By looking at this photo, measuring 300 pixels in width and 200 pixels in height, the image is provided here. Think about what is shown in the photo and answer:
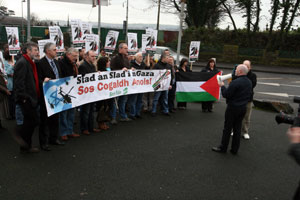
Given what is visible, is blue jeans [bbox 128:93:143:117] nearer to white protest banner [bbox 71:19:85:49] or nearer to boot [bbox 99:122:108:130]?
boot [bbox 99:122:108:130]

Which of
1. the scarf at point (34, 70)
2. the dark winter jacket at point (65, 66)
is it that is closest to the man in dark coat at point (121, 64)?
the dark winter jacket at point (65, 66)

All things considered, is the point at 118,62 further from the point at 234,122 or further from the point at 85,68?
the point at 234,122

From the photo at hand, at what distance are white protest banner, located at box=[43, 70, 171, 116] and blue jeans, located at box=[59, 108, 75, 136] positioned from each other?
17 cm

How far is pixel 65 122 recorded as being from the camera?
245 inches

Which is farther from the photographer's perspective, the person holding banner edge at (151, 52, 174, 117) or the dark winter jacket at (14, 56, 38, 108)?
the person holding banner edge at (151, 52, 174, 117)

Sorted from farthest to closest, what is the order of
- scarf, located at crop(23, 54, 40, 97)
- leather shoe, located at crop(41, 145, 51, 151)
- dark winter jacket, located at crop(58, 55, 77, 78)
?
dark winter jacket, located at crop(58, 55, 77, 78), leather shoe, located at crop(41, 145, 51, 151), scarf, located at crop(23, 54, 40, 97)

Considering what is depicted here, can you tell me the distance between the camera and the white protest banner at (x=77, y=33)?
26.4 feet

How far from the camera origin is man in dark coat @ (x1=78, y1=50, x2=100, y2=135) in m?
6.52

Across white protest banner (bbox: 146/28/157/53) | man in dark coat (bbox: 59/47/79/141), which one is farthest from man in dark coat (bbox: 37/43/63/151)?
white protest banner (bbox: 146/28/157/53)

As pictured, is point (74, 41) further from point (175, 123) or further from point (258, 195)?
point (258, 195)

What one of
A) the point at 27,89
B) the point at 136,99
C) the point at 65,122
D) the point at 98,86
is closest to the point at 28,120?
the point at 27,89

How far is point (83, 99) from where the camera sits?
6.54 m

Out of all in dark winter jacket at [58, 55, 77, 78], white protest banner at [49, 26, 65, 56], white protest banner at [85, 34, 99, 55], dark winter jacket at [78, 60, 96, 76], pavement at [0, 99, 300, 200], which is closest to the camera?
pavement at [0, 99, 300, 200]

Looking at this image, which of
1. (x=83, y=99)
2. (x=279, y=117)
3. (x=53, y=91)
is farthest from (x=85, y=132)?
(x=279, y=117)
